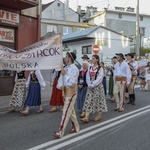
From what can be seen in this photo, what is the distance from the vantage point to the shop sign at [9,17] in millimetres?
11612

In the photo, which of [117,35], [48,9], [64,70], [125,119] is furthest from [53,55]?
[48,9]

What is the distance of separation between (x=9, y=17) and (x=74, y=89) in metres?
7.07

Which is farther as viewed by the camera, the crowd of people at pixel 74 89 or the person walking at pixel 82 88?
the person walking at pixel 82 88

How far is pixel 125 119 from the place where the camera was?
7.78 metres

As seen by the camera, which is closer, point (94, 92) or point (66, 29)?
point (94, 92)

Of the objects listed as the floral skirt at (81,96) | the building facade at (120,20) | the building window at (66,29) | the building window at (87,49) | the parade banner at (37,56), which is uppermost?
the building facade at (120,20)

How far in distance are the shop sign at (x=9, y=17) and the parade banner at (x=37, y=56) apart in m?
4.16

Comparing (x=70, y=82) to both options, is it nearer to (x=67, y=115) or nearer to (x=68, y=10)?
(x=67, y=115)

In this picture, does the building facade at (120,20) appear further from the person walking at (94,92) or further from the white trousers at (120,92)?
the person walking at (94,92)

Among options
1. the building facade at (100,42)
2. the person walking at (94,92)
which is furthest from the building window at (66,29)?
the person walking at (94,92)

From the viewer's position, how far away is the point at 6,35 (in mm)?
12102

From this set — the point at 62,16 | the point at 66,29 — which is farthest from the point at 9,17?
the point at 62,16

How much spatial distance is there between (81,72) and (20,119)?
2.30m

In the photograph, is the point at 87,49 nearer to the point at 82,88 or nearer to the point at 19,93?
the point at 82,88
